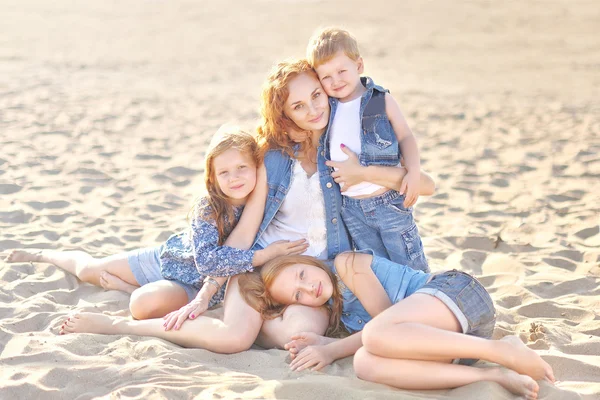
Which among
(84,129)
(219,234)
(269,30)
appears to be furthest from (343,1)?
(219,234)

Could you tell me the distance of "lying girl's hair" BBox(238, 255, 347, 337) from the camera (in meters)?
3.55

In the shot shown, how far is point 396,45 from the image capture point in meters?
14.5

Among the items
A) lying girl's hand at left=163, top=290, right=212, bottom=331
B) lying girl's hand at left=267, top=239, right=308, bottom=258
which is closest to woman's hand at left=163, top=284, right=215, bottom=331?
lying girl's hand at left=163, top=290, right=212, bottom=331

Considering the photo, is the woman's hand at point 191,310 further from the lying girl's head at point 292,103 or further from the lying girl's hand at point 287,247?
the lying girl's head at point 292,103

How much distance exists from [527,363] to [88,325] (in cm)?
208

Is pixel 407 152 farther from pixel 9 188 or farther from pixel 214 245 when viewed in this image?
pixel 9 188

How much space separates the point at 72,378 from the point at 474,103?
7.76 meters

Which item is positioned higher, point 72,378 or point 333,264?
point 333,264

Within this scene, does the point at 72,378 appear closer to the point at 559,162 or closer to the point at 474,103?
the point at 559,162

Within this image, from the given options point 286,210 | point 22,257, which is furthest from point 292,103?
point 22,257

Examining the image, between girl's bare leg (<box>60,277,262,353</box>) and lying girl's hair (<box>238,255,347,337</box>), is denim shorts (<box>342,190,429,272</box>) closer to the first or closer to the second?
lying girl's hair (<box>238,255,347,337</box>)

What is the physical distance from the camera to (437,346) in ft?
9.73

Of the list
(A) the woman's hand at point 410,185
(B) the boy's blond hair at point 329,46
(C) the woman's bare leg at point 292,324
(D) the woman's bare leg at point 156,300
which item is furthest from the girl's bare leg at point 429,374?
(B) the boy's blond hair at point 329,46

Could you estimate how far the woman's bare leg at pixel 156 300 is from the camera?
3.79 meters
